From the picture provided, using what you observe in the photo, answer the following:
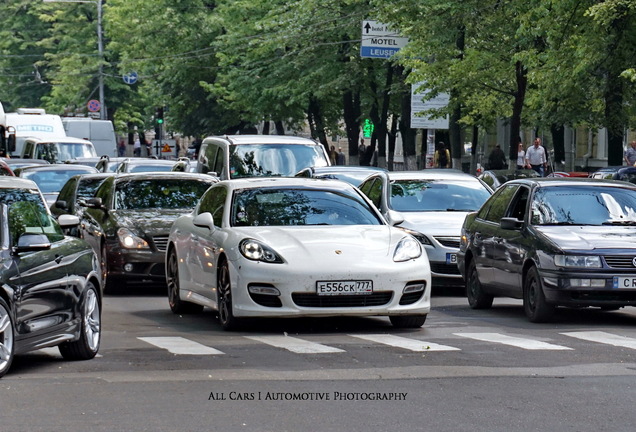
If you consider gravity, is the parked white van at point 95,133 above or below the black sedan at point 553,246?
above

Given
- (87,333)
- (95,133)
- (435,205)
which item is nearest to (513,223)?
(435,205)

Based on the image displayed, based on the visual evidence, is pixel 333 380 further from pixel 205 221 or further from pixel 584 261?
pixel 584 261

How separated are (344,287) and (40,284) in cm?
346

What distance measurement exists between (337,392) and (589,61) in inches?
842

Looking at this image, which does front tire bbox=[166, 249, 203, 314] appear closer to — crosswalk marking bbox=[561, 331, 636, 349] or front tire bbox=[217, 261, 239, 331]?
front tire bbox=[217, 261, 239, 331]

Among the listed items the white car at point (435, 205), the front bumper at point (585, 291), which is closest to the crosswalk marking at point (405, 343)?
the front bumper at point (585, 291)

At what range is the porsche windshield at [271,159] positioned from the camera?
25.4 metres

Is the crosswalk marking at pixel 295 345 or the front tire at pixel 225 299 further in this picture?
the front tire at pixel 225 299

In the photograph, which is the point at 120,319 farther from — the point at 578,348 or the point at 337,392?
the point at 337,392

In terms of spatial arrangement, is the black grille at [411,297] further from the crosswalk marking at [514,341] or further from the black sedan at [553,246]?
the black sedan at [553,246]

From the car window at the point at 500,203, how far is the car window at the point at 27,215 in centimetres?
640

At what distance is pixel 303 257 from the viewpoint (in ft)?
43.3

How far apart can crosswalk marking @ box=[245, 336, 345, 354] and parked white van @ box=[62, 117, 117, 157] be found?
44425 millimetres

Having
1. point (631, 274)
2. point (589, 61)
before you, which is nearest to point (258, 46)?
point (589, 61)
